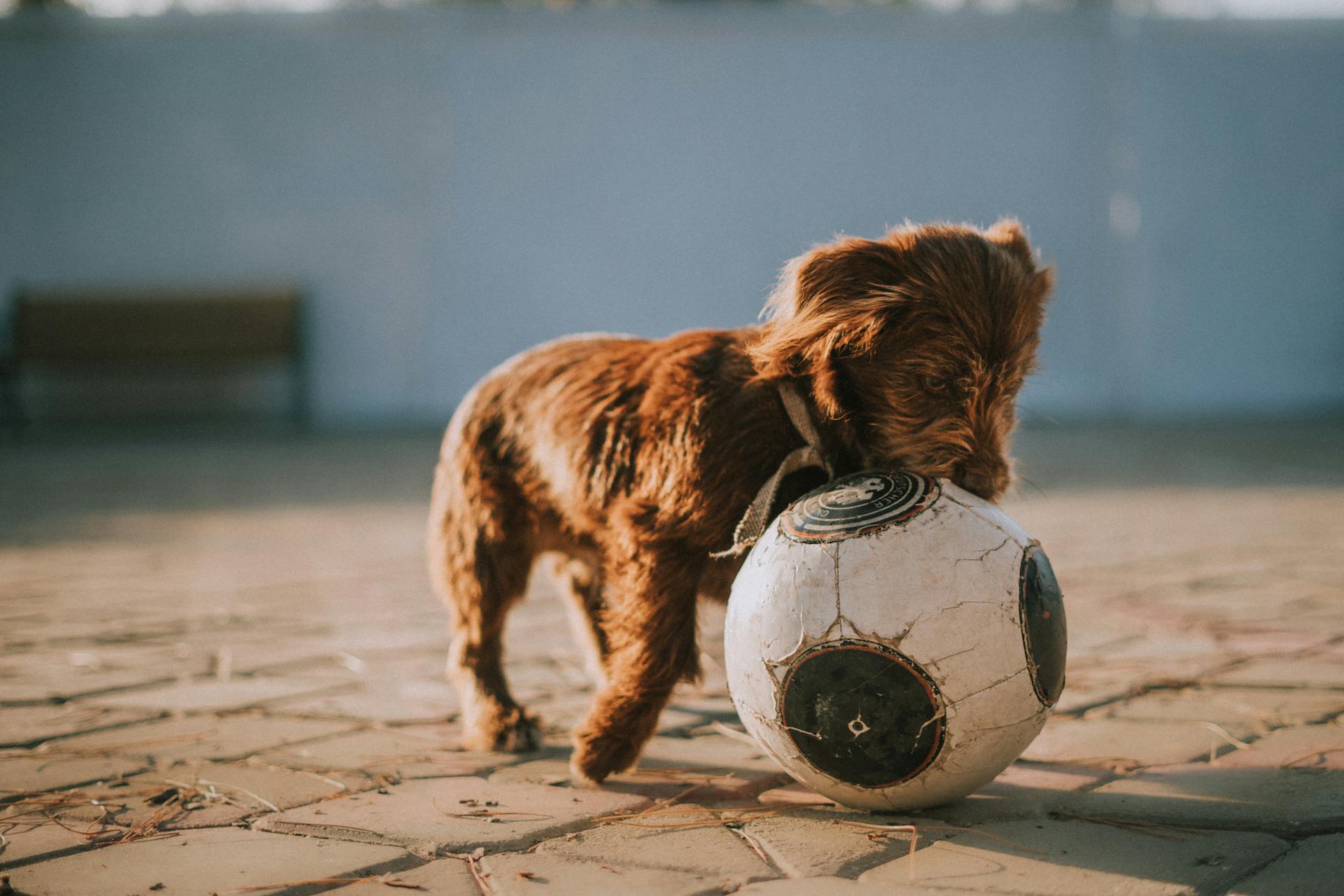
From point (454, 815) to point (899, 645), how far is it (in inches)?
38.6

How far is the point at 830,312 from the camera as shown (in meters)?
2.58

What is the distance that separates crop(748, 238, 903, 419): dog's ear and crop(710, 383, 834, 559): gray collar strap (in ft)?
0.14

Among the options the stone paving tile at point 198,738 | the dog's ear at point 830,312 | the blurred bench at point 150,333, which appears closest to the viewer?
the dog's ear at point 830,312

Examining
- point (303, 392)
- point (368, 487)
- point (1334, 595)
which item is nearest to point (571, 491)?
point (1334, 595)

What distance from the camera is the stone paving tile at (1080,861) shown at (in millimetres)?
2104

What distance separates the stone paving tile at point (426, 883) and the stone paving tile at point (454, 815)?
86 mm

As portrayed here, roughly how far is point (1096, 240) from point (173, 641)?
13.2 metres

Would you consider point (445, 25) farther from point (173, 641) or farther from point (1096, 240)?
point (173, 641)

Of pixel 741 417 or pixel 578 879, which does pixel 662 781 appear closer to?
pixel 578 879

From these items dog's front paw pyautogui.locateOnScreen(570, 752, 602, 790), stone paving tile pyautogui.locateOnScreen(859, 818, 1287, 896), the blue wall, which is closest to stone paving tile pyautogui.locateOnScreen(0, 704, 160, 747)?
dog's front paw pyautogui.locateOnScreen(570, 752, 602, 790)

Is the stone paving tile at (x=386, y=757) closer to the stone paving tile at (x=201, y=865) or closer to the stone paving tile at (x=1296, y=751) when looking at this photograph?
the stone paving tile at (x=201, y=865)

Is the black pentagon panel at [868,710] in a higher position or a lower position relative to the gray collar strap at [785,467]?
lower

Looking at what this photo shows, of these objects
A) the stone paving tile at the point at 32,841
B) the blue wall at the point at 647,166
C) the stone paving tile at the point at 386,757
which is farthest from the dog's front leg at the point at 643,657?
the blue wall at the point at 647,166

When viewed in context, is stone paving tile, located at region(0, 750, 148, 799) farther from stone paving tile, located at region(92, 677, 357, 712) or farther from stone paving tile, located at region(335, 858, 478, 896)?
stone paving tile, located at region(335, 858, 478, 896)
